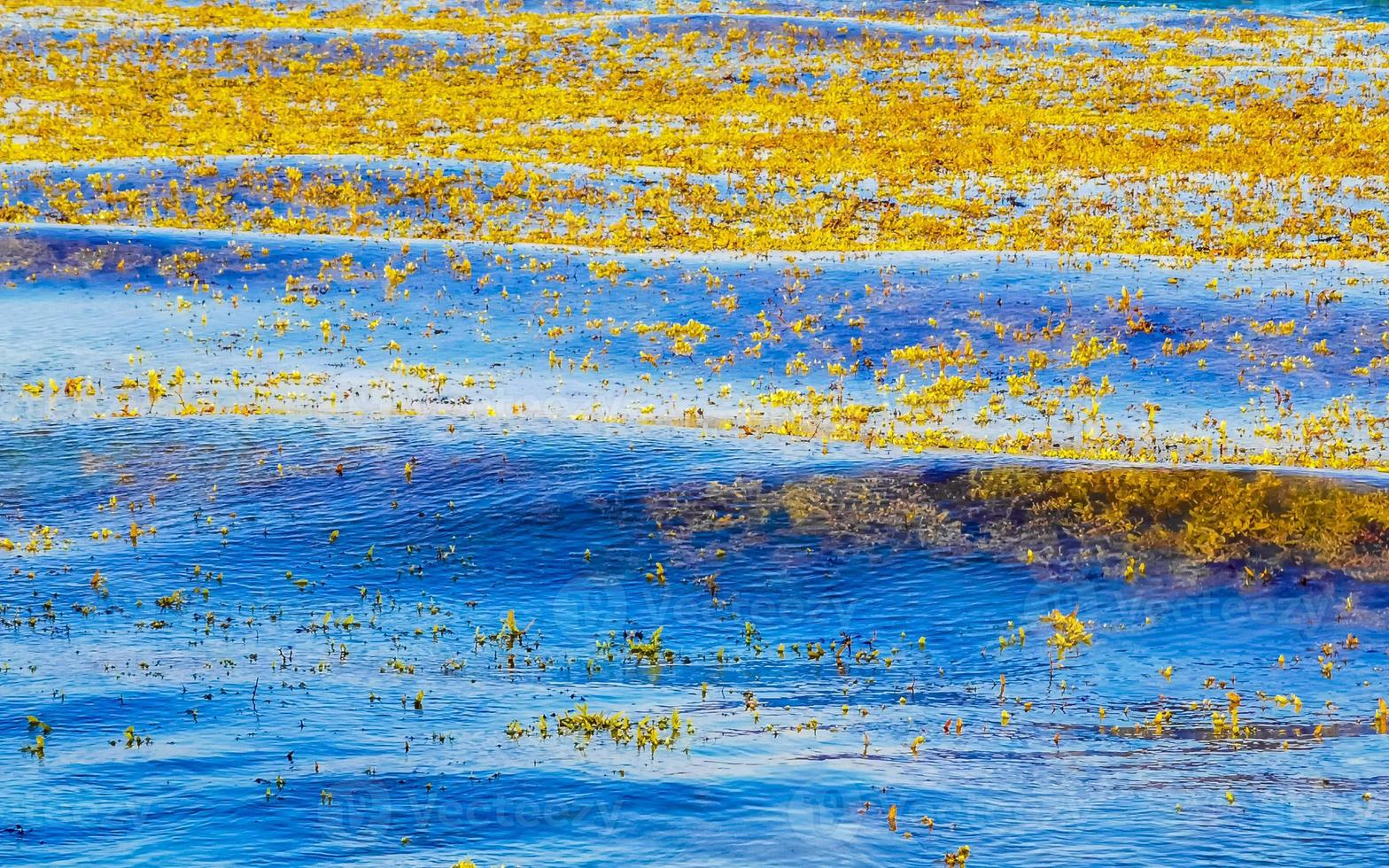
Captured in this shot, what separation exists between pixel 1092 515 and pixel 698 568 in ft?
20.2

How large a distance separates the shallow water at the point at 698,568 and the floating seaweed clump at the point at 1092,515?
7 cm

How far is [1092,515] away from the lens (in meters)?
21.6

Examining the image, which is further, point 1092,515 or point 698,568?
point 1092,515

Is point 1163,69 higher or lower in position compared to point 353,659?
higher

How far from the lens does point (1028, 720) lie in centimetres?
1608

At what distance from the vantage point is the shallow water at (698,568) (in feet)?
45.1

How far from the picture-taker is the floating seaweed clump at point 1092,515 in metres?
20.4

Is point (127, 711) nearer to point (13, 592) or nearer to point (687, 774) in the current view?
point (13, 592)

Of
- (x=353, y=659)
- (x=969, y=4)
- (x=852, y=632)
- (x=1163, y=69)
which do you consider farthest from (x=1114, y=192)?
(x=969, y=4)

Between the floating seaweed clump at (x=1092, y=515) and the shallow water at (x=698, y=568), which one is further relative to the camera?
the floating seaweed clump at (x=1092, y=515)

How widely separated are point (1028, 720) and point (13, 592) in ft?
43.8

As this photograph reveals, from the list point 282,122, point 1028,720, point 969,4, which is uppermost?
point 969,4

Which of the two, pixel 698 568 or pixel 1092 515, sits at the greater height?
pixel 1092 515

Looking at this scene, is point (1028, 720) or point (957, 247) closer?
point (1028, 720)
